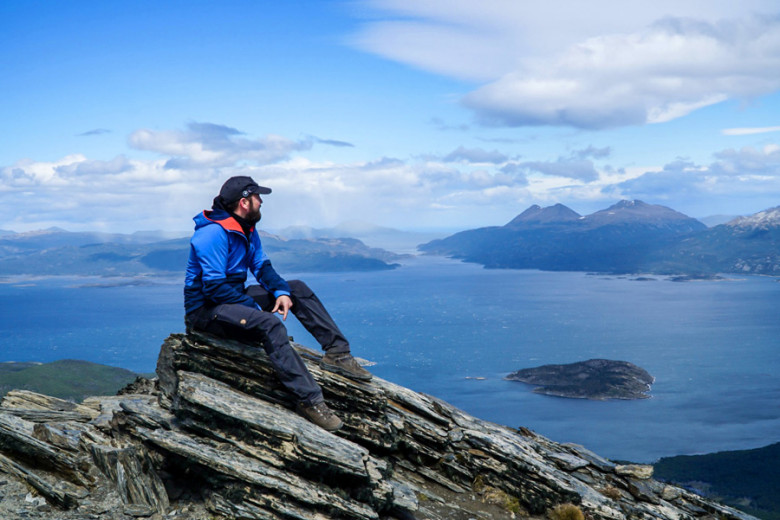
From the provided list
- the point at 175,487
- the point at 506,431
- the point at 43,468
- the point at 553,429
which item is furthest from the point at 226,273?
the point at 553,429

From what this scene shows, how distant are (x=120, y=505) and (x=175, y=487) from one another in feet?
3.63

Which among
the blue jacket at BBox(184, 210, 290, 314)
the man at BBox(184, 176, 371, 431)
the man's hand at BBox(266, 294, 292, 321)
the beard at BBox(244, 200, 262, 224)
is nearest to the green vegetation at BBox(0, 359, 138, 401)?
the man at BBox(184, 176, 371, 431)

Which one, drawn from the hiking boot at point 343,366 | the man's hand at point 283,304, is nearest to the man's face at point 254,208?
the man's hand at point 283,304

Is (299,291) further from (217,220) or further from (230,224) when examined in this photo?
(217,220)

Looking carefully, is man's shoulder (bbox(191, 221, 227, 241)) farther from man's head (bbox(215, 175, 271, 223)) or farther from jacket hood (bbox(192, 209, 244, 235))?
man's head (bbox(215, 175, 271, 223))

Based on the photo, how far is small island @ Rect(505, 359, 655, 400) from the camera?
578 ft

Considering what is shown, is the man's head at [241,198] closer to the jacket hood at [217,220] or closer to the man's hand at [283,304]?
the jacket hood at [217,220]

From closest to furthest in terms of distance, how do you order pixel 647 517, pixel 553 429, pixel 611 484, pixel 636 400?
1. pixel 647 517
2. pixel 611 484
3. pixel 553 429
4. pixel 636 400

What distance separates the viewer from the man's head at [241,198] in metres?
12.4

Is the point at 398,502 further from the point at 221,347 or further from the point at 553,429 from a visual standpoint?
the point at 553,429

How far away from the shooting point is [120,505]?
11508 millimetres

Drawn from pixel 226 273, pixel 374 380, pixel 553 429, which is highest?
pixel 226 273

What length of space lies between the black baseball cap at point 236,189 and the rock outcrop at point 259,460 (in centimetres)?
349

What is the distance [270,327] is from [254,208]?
9.12 feet
